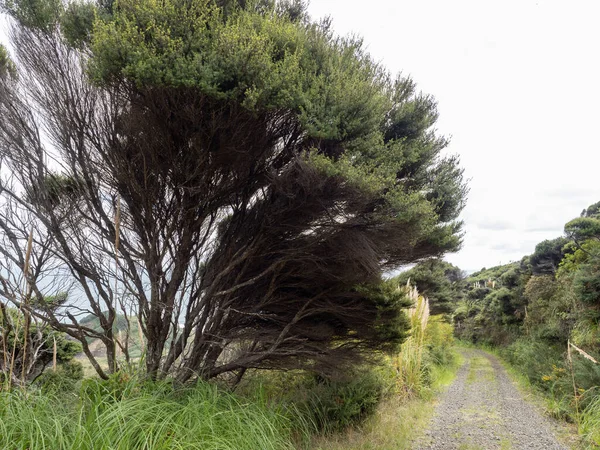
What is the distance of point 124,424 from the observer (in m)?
2.16

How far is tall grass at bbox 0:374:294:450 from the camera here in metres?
2.05

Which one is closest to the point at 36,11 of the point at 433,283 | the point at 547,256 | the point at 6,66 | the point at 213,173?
the point at 6,66

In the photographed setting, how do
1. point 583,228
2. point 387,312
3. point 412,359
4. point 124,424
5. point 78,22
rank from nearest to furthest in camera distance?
point 124,424 → point 78,22 → point 387,312 → point 412,359 → point 583,228

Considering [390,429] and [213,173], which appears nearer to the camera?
[213,173]

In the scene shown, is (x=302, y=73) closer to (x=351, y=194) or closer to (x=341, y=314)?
(x=351, y=194)

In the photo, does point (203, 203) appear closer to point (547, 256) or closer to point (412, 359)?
point (412, 359)

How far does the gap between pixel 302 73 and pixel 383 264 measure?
2778 millimetres

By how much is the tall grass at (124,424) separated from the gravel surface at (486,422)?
346cm

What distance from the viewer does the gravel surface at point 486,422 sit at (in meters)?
5.15

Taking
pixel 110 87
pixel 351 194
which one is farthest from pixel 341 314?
pixel 110 87

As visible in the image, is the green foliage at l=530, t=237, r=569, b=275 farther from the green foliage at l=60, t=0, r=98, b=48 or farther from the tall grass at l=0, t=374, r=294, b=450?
the green foliage at l=60, t=0, r=98, b=48

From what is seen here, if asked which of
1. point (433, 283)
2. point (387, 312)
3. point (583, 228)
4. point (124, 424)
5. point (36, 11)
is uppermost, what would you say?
point (36, 11)

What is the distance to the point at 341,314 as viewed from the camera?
4.96 m

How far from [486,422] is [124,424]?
249 inches
